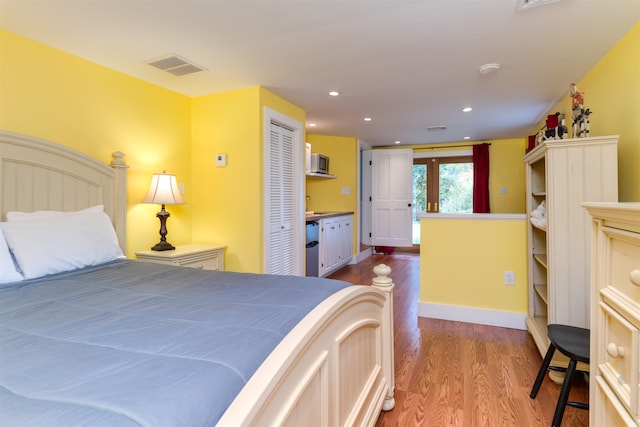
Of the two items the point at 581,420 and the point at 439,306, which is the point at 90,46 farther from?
the point at 581,420

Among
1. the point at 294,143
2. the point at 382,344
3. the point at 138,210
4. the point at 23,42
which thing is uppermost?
the point at 23,42

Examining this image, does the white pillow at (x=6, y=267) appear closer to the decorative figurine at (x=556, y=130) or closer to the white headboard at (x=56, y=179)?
the white headboard at (x=56, y=179)

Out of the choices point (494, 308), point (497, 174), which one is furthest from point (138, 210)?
point (497, 174)

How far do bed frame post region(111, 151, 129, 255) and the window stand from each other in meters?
5.18

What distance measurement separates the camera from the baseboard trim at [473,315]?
286 centimetres

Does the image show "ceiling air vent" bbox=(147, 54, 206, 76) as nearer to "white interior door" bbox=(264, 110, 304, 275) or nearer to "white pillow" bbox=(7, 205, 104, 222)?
"white interior door" bbox=(264, 110, 304, 275)

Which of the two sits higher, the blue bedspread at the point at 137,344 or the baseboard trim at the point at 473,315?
the blue bedspread at the point at 137,344

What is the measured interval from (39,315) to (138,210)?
6.09 feet

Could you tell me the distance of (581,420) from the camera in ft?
5.41

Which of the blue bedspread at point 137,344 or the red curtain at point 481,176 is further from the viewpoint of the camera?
the red curtain at point 481,176

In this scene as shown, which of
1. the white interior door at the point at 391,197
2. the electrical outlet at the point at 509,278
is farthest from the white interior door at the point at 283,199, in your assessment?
the white interior door at the point at 391,197

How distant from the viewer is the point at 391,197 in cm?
624

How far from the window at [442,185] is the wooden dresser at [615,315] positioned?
17.2 ft

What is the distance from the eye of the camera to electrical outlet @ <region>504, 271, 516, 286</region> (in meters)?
2.88
